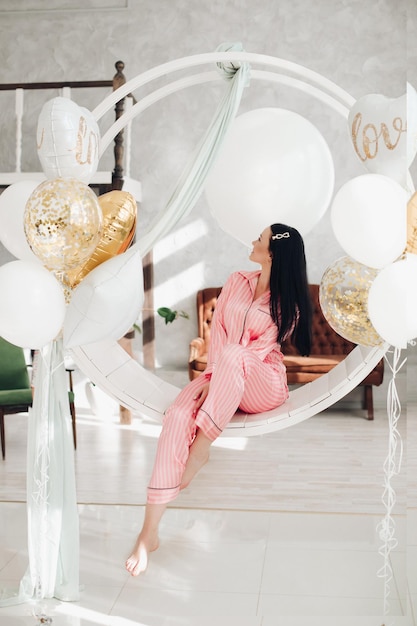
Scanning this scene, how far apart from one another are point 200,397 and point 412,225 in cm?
104

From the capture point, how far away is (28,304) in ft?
7.11

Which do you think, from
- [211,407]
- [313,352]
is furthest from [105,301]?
[313,352]

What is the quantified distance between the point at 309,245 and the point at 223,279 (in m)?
0.74

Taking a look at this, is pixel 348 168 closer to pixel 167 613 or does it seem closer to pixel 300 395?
pixel 300 395

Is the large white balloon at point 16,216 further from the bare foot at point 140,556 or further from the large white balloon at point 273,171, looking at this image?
the bare foot at point 140,556

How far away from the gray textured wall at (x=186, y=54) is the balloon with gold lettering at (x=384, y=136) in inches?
142

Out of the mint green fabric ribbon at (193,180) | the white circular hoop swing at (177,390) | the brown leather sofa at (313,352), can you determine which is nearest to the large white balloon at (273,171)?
→ the white circular hoop swing at (177,390)

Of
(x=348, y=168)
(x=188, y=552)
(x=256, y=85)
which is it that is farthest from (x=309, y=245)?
(x=188, y=552)

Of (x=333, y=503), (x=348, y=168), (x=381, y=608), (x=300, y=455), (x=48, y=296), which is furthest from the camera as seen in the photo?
(x=348, y=168)

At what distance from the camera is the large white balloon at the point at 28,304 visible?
2.17 meters

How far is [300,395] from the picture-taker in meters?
2.99

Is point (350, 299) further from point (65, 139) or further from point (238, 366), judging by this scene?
point (65, 139)

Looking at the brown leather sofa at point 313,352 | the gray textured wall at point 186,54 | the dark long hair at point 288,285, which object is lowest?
the brown leather sofa at point 313,352

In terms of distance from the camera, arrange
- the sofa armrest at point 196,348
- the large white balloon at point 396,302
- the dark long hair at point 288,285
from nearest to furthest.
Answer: the large white balloon at point 396,302
the dark long hair at point 288,285
the sofa armrest at point 196,348
